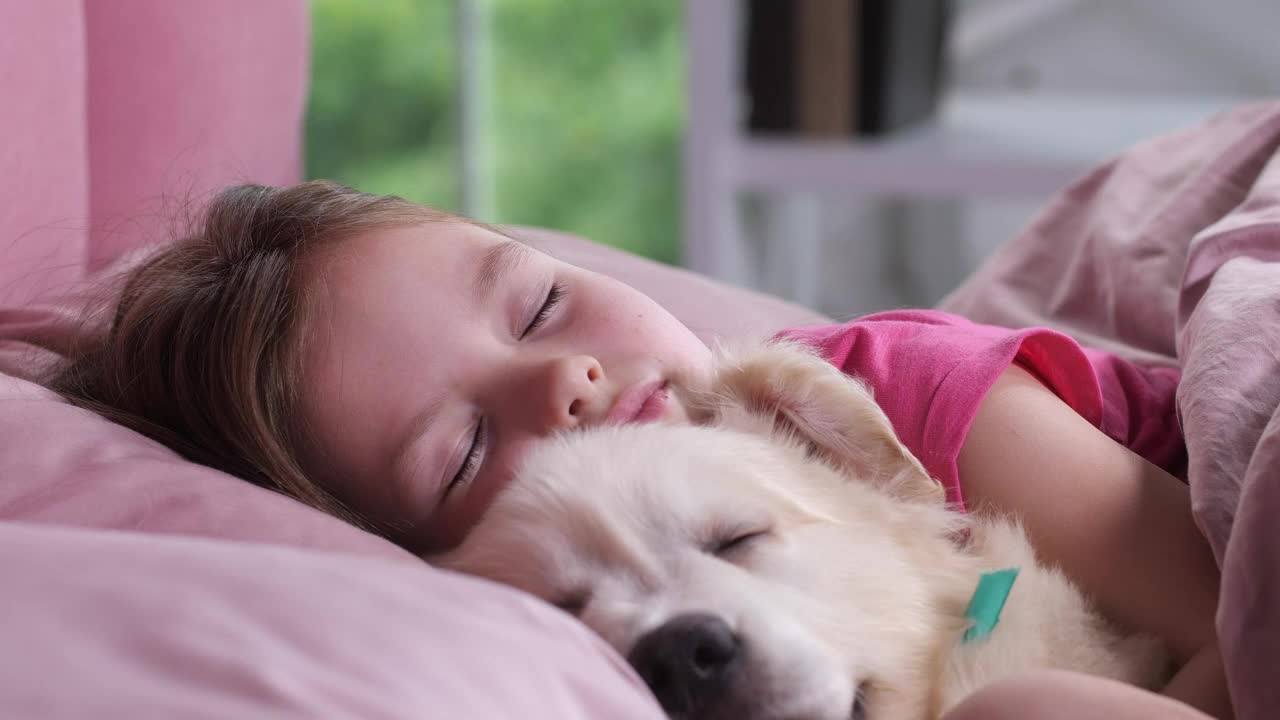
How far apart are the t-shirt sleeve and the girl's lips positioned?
0.20 m

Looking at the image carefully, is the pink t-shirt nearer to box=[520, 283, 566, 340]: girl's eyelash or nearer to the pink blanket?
the pink blanket

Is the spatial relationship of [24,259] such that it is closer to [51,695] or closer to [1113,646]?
[51,695]

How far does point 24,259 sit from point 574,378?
758 mm

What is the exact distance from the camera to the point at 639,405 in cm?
114

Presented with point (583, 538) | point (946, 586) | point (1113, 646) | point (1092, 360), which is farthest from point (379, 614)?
point (1092, 360)

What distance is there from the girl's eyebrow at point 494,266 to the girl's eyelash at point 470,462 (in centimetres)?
12

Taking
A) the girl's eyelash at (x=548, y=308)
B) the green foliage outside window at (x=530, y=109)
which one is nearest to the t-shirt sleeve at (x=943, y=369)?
the girl's eyelash at (x=548, y=308)

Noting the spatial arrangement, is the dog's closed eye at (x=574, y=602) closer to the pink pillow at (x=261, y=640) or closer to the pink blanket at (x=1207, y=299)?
the pink pillow at (x=261, y=640)

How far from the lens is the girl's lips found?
1.12 m

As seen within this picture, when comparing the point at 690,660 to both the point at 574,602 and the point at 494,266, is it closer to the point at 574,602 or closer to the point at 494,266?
the point at 574,602

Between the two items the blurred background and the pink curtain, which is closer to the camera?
the pink curtain

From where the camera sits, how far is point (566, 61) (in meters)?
4.80

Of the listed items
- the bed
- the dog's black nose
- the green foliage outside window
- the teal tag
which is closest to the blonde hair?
the bed

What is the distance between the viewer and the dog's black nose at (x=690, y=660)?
0.83m
